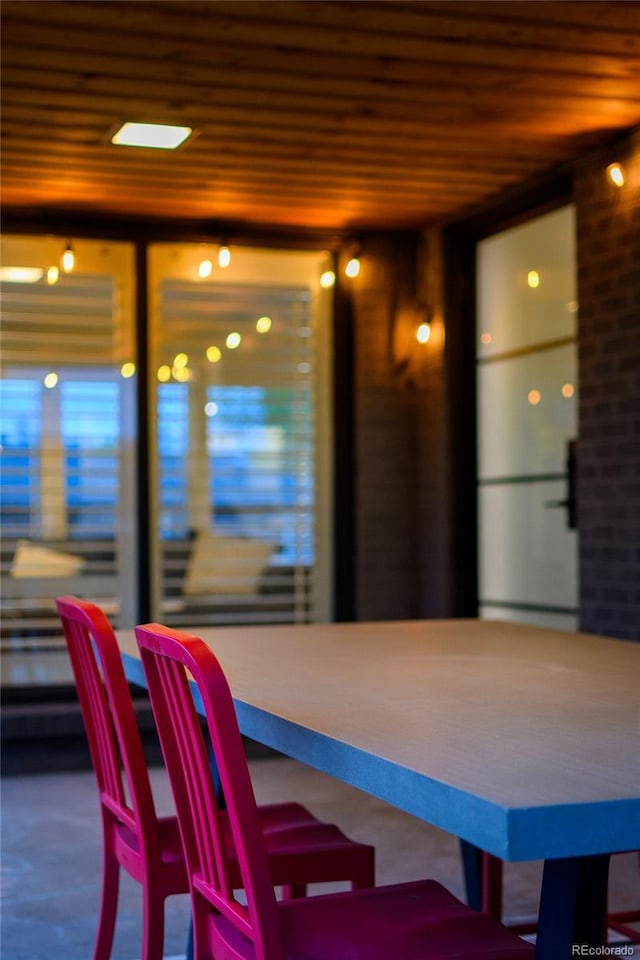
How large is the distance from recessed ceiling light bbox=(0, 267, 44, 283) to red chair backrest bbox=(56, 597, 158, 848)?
12.6 feet

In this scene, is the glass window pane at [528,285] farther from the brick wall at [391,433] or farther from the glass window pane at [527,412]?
the brick wall at [391,433]

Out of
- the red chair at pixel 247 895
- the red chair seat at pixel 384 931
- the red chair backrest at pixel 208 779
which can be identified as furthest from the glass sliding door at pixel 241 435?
the red chair seat at pixel 384 931

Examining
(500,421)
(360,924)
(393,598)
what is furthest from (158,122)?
(360,924)

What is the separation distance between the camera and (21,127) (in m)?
4.85

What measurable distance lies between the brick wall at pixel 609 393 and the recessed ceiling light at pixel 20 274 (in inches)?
106

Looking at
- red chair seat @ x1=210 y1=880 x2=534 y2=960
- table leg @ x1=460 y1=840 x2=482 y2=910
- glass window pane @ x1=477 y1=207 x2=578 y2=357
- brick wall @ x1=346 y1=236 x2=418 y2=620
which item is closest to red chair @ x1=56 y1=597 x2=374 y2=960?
red chair seat @ x1=210 y1=880 x2=534 y2=960

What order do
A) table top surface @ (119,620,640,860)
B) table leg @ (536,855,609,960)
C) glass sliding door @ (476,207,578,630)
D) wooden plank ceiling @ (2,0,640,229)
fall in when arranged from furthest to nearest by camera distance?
glass sliding door @ (476,207,578,630) → wooden plank ceiling @ (2,0,640,229) → table leg @ (536,855,609,960) → table top surface @ (119,620,640,860)

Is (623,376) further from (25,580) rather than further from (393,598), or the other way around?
(25,580)

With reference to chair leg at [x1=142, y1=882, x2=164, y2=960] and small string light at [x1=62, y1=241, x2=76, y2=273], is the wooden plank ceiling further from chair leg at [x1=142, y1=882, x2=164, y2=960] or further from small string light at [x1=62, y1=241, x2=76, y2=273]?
chair leg at [x1=142, y1=882, x2=164, y2=960]

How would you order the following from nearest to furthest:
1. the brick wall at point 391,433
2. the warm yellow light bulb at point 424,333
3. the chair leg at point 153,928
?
the chair leg at point 153,928
the warm yellow light bulb at point 424,333
the brick wall at point 391,433

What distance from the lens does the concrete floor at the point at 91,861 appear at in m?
3.48

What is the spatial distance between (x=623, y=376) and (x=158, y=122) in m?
2.06

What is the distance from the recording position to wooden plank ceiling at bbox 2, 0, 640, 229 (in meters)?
3.81

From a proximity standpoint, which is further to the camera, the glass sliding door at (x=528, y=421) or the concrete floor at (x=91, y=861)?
the glass sliding door at (x=528, y=421)
